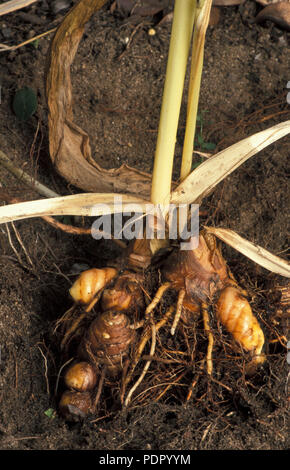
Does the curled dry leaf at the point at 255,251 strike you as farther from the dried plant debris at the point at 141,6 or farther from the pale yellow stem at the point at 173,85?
the dried plant debris at the point at 141,6

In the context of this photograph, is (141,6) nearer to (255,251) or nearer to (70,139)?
(70,139)

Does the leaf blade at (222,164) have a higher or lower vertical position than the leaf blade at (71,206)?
higher

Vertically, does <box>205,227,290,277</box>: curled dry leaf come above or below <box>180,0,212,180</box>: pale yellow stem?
below

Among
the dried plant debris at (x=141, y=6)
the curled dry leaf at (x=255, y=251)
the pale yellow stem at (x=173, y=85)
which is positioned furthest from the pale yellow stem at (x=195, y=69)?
the dried plant debris at (x=141, y=6)

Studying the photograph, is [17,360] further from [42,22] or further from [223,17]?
[223,17]

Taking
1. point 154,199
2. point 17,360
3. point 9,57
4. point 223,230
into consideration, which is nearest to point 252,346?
point 223,230

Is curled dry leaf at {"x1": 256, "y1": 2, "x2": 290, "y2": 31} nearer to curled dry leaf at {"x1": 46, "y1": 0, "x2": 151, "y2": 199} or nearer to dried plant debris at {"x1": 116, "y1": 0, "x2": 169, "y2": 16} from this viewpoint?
dried plant debris at {"x1": 116, "y1": 0, "x2": 169, "y2": 16}

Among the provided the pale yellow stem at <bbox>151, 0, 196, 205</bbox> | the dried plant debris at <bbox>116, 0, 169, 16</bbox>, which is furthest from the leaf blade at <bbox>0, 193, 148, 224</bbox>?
the dried plant debris at <bbox>116, 0, 169, 16</bbox>
